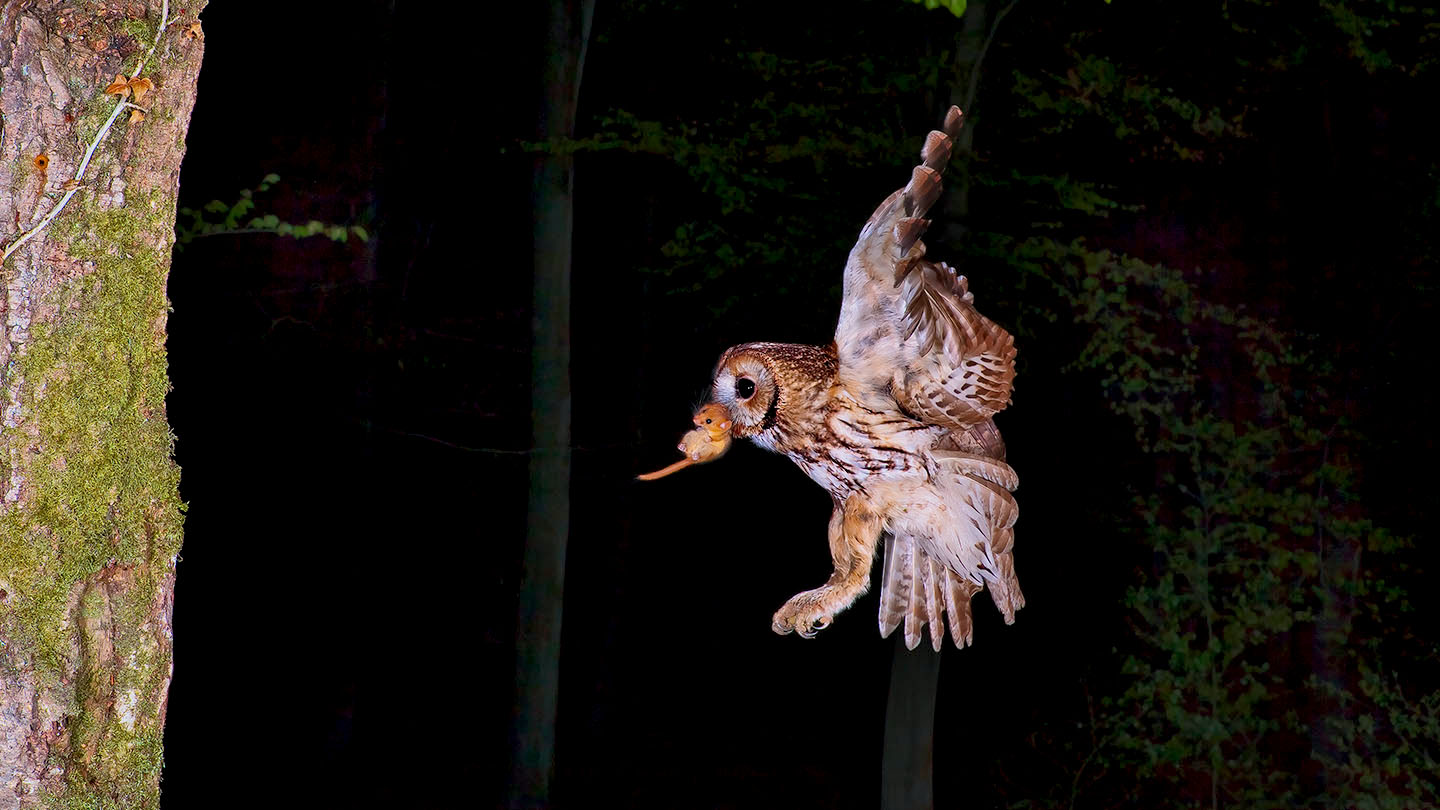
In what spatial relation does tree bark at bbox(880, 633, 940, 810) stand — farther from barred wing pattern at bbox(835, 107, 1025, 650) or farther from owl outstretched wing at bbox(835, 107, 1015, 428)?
owl outstretched wing at bbox(835, 107, 1015, 428)

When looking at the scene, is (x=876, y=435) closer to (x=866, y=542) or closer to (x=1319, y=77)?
(x=866, y=542)

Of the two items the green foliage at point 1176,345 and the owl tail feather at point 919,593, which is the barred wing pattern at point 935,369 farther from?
the green foliage at point 1176,345

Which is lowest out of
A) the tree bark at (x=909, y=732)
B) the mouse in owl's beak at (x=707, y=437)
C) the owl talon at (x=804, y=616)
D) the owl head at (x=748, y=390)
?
the tree bark at (x=909, y=732)

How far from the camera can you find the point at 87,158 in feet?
3.88

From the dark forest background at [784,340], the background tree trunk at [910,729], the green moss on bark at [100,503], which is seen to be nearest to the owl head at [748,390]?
the green moss on bark at [100,503]

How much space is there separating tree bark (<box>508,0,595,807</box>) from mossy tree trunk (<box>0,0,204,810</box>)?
2410 mm

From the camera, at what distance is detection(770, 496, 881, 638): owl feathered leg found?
1944mm

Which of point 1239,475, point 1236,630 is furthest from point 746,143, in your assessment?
point 1236,630

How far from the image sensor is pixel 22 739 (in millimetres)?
1172

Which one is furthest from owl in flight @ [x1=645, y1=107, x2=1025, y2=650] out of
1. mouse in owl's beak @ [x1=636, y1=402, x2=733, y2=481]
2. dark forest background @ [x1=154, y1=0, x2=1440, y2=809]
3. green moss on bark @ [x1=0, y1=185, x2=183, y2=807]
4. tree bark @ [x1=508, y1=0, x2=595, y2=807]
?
tree bark @ [x1=508, y1=0, x2=595, y2=807]

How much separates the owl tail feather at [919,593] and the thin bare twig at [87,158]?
1.25m

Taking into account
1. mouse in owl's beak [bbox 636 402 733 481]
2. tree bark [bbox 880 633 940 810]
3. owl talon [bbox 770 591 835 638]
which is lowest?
tree bark [bbox 880 633 940 810]

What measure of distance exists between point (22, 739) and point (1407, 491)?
139 inches

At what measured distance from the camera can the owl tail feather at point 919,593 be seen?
206 centimetres
